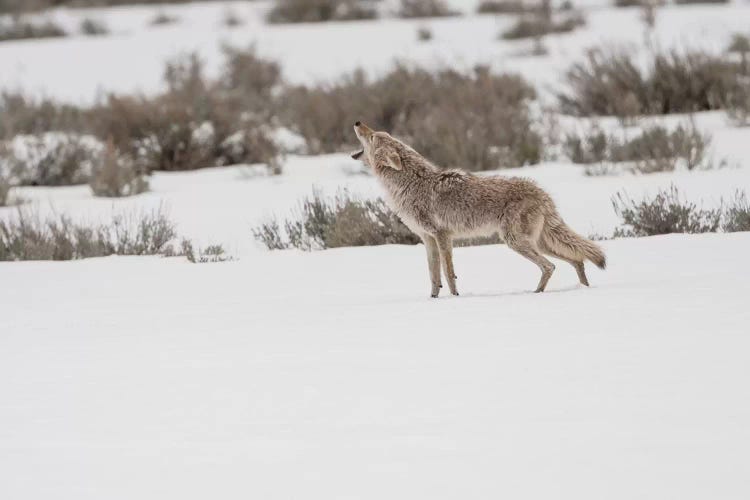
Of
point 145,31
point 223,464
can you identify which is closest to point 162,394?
point 223,464

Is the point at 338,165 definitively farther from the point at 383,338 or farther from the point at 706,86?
the point at 383,338

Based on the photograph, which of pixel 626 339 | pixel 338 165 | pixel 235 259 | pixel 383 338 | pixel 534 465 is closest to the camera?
pixel 534 465

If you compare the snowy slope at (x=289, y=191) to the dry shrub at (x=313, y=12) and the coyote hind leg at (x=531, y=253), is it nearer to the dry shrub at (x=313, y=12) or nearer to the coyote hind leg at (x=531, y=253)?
the coyote hind leg at (x=531, y=253)

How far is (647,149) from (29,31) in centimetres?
1997

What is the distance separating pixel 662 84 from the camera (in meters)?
18.8

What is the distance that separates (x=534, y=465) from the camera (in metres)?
4.78

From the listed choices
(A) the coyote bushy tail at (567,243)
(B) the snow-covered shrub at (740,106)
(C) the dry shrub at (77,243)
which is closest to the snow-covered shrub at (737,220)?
(A) the coyote bushy tail at (567,243)

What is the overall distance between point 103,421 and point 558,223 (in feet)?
12.3

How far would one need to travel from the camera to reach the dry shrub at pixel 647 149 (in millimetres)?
14578

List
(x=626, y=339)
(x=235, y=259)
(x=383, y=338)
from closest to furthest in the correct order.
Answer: (x=626, y=339), (x=383, y=338), (x=235, y=259)

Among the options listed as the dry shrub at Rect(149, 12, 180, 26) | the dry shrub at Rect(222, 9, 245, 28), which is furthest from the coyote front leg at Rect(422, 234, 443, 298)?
the dry shrub at Rect(149, 12, 180, 26)

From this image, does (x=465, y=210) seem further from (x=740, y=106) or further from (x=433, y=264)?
(x=740, y=106)

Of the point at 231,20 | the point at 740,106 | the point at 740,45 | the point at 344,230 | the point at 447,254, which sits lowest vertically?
the point at 344,230

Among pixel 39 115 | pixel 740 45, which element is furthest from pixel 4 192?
pixel 740 45
